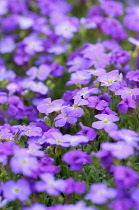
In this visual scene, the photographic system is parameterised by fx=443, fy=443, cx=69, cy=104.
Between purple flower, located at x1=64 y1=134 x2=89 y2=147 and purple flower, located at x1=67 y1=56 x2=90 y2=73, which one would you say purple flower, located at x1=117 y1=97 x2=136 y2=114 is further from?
purple flower, located at x1=67 y1=56 x2=90 y2=73

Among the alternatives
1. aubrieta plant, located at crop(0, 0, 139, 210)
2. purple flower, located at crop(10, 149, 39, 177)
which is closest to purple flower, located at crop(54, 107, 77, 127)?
aubrieta plant, located at crop(0, 0, 139, 210)

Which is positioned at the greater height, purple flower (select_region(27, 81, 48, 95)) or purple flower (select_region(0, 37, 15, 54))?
purple flower (select_region(27, 81, 48, 95))

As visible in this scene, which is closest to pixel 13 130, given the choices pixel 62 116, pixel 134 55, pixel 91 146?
pixel 62 116

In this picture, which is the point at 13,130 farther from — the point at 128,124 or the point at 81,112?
the point at 128,124

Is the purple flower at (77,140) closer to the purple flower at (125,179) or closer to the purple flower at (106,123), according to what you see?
the purple flower at (106,123)

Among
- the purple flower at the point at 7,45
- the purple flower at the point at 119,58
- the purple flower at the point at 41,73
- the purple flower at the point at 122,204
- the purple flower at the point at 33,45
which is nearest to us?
the purple flower at the point at 122,204

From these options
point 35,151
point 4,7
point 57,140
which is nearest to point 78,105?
point 57,140

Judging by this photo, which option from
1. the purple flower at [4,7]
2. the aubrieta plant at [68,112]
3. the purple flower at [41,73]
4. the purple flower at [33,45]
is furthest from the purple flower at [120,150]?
the purple flower at [4,7]

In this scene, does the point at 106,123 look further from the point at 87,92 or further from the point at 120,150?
the point at 120,150
